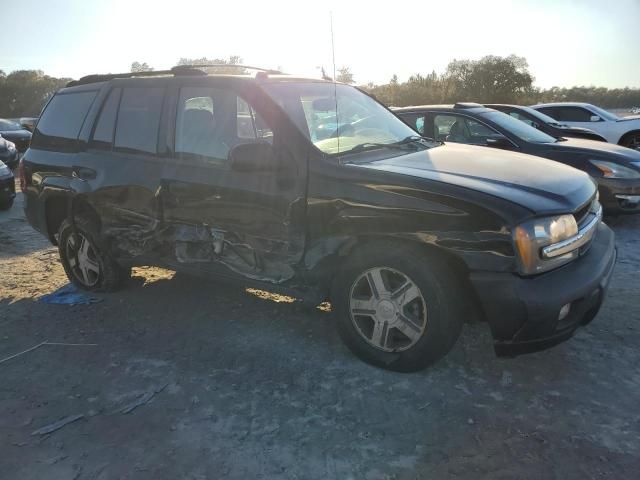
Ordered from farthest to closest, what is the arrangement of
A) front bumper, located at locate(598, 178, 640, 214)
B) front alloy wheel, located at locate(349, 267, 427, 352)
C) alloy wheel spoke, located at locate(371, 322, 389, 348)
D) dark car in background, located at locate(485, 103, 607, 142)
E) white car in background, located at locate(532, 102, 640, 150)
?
1. white car in background, located at locate(532, 102, 640, 150)
2. dark car in background, located at locate(485, 103, 607, 142)
3. front bumper, located at locate(598, 178, 640, 214)
4. alloy wheel spoke, located at locate(371, 322, 389, 348)
5. front alloy wheel, located at locate(349, 267, 427, 352)

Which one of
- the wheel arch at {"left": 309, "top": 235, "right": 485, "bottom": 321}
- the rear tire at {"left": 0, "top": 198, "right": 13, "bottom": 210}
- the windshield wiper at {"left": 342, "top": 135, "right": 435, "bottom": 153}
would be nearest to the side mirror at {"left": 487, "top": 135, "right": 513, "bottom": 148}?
the windshield wiper at {"left": 342, "top": 135, "right": 435, "bottom": 153}

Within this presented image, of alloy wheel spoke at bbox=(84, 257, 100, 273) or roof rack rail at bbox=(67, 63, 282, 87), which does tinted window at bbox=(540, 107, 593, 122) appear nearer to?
roof rack rail at bbox=(67, 63, 282, 87)

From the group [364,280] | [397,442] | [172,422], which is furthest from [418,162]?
[172,422]

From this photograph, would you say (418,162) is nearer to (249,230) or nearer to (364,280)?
(364,280)

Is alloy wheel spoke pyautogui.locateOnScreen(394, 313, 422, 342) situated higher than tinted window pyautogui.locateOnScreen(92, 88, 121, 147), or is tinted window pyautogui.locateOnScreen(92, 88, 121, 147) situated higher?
tinted window pyautogui.locateOnScreen(92, 88, 121, 147)

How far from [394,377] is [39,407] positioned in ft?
6.97

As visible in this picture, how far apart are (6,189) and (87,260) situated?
17.6 feet

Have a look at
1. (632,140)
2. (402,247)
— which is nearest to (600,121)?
(632,140)

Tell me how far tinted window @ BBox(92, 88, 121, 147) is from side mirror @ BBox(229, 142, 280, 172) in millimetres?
1624

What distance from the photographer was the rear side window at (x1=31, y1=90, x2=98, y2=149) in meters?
4.73

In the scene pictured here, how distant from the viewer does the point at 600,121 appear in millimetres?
11945

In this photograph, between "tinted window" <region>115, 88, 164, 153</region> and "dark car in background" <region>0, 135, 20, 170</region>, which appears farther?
"dark car in background" <region>0, 135, 20, 170</region>

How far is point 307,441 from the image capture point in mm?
2713

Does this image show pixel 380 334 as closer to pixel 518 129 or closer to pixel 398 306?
pixel 398 306
